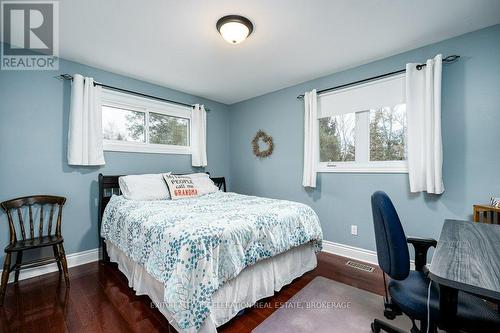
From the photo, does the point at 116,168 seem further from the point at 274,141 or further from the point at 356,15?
the point at 356,15

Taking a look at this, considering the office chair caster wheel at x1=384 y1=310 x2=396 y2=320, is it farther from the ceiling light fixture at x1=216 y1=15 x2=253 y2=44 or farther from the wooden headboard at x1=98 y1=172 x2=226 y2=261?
the wooden headboard at x1=98 y1=172 x2=226 y2=261

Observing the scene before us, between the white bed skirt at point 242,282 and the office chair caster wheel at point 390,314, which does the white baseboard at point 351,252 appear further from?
the office chair caster wheel at point 390,314

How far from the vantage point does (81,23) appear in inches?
78.9

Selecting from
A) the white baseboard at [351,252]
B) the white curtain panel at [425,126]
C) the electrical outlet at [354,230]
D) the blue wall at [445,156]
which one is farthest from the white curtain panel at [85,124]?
the white curtain panel at [425,126]

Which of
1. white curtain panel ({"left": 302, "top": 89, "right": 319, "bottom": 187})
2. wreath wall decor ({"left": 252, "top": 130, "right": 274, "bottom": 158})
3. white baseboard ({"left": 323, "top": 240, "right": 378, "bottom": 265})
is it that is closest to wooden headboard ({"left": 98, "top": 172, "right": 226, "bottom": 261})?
wreath wall decor ({"left": 252, "top": 130, "right": 274, "bottom": 158})

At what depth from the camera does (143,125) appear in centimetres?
336

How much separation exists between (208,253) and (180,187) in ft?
5.73

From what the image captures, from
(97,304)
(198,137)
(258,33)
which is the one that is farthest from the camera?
(198,137)

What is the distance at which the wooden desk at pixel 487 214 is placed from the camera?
1811 mm

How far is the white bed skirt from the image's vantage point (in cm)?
158

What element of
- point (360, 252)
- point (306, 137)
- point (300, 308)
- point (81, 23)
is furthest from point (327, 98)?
point (81, 23)

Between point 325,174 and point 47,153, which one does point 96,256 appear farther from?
point 325,174

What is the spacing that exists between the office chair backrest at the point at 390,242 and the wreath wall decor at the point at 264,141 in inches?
102

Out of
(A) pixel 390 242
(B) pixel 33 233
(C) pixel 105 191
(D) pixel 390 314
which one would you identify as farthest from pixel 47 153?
(D) pixel 390 314
